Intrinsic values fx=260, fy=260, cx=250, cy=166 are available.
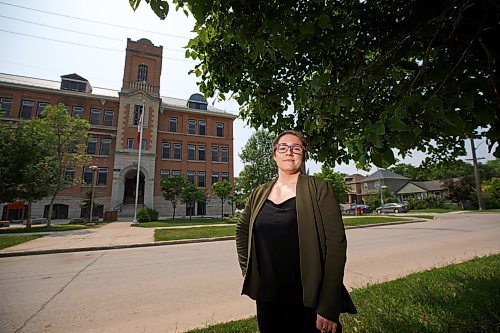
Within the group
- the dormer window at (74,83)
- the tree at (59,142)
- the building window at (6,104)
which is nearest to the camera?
the tree at (59,142)

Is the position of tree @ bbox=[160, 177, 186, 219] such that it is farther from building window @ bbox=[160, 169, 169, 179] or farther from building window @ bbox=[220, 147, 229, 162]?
building window @ bbox=[220, 147, 229, 162]

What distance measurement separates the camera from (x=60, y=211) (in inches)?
1168

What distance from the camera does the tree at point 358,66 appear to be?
7.17ft

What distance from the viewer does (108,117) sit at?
1314 inches

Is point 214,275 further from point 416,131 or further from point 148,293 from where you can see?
point 416,131

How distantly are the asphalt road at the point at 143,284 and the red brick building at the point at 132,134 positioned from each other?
23317mm

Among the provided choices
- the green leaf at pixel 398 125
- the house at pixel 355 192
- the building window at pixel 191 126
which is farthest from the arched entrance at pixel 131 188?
the house at pixel 355 192

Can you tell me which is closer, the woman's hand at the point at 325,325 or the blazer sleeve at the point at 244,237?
the woman's hand at the point at 325,325

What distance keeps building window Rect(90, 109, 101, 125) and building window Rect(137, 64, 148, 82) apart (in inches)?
268

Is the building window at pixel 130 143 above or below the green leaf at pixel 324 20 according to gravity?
above

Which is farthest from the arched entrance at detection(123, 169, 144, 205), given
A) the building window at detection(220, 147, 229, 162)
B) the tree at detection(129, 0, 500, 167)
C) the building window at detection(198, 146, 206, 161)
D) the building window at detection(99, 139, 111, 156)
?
the tree at detection(129, 0, 500, 167)

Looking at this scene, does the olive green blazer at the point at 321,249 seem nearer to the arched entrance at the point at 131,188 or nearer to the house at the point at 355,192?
the arched entrance at the point at 131,188

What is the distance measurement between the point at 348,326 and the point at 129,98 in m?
35.8

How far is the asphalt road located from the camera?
4.02 meters
